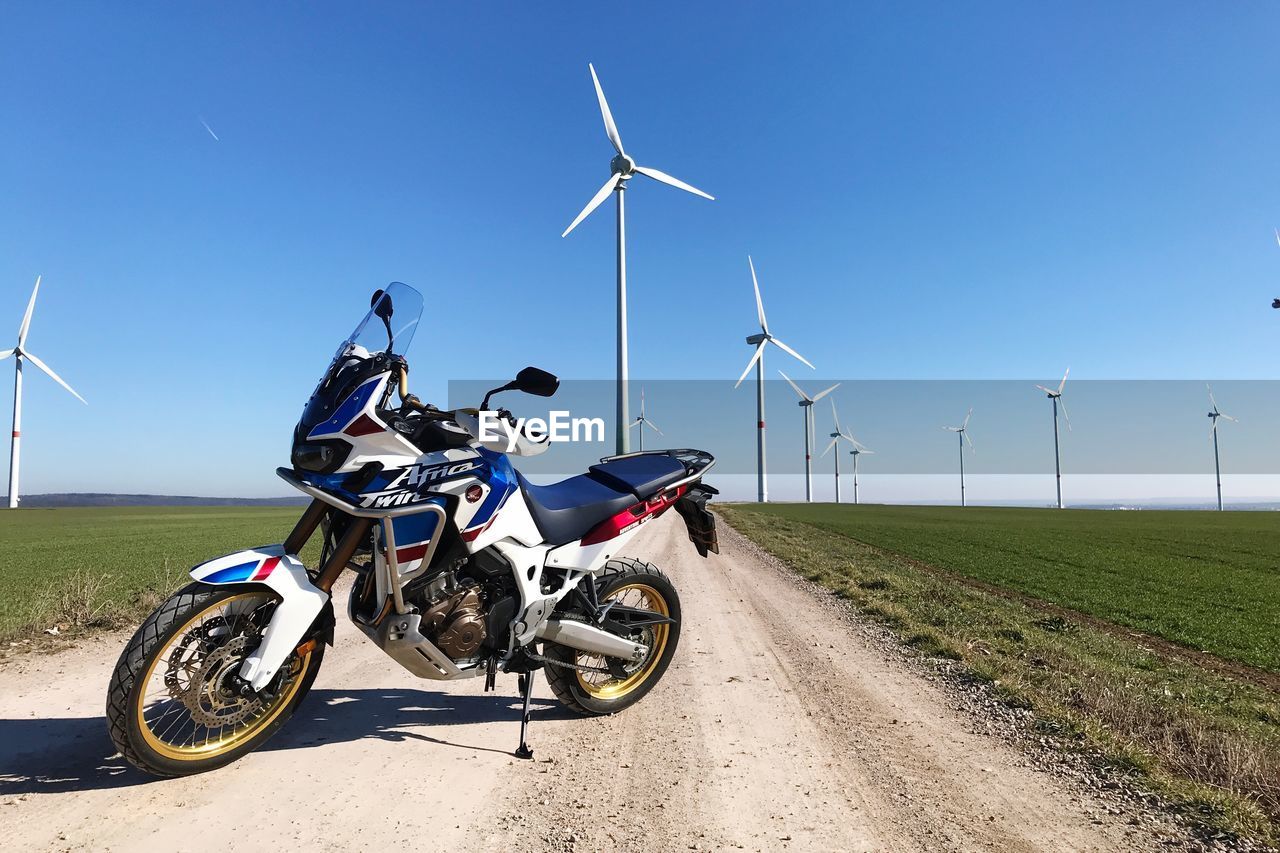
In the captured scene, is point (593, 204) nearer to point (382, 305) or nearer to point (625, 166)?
point (625, 166)

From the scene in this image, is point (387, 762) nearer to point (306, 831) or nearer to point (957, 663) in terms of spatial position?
point (306, 831)

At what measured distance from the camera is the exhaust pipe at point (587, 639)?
3930mm

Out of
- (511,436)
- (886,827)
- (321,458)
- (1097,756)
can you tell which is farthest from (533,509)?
(1097,756)

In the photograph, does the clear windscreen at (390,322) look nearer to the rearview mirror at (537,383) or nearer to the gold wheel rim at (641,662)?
the rearview mirror at (537,383)

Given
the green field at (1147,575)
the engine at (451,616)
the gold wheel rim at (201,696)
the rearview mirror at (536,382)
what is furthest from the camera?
the green field at (1147,575)

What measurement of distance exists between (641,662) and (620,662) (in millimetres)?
150

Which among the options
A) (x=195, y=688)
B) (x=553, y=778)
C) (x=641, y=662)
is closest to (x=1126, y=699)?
(x=641, y=662)

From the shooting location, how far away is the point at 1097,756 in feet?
11.9

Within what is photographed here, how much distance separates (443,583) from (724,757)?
1.79 metres

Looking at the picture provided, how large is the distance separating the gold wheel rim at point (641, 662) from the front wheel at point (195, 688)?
188 centimetres

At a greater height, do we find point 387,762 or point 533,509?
point 533,509

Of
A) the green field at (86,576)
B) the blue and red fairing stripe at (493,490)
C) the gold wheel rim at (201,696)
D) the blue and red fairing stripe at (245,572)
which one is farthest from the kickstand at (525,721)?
the green field at (86,576)

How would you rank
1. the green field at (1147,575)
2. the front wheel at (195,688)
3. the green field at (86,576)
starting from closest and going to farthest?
the front wheel at (195,688) < the green field at (86,576) < the green field at (1147,575)

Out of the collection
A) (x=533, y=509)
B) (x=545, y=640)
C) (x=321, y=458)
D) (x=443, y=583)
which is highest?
(x=321, y=458)
